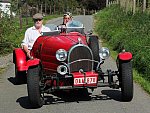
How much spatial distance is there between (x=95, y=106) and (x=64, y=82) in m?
0.78

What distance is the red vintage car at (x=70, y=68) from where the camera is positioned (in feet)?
24.0

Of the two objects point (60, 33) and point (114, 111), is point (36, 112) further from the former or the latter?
point (60, 33)

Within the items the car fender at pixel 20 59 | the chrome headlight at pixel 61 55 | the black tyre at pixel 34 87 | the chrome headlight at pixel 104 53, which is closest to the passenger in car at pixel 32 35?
the car fender at pixel 20 59

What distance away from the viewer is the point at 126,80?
298 inches

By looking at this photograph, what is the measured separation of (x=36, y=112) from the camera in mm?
7137

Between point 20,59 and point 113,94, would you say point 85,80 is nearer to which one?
point 113,94

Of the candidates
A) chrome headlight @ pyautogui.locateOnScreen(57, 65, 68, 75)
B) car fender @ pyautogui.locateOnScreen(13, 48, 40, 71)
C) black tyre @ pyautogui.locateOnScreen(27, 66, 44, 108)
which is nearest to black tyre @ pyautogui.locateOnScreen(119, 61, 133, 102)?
chrome headlight @ pyautogui.locateOnScreen(57, 65, 68, 75)

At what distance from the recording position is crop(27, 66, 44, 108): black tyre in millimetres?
7188

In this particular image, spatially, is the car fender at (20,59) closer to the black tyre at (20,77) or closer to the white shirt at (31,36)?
the white shirt at (31,36)

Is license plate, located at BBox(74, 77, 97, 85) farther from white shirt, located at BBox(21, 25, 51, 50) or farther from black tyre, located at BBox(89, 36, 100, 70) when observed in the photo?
white shirt, located at BBox(21, 25, 51, 50)

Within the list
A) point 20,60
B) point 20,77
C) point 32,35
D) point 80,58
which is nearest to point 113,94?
point 80,58

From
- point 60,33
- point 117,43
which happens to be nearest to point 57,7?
point 117,43

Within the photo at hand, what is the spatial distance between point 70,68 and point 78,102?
745mm

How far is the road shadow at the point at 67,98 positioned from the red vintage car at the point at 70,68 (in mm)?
364
